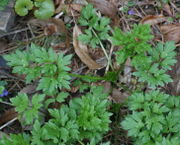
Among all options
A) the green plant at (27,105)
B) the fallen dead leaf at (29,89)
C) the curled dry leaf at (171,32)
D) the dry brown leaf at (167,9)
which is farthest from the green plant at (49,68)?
the dry brown leaf at (167,9)

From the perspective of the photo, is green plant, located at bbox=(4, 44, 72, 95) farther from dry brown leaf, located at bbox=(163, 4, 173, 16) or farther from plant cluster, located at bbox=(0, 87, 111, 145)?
dry brown leaf, located at bbox=(163, 4, 173, 16)

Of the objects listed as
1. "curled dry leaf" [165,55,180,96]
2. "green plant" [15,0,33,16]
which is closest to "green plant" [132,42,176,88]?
"curled dry leaf" [165,55,180,96]

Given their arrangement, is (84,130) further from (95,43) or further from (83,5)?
(83,5)

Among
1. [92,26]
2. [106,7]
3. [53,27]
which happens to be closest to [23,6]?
[53,27]

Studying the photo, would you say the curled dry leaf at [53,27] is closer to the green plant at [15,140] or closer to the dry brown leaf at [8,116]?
the dry brown leaf at [8,116]

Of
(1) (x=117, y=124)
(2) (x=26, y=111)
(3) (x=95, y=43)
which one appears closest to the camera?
(2) (x=26, y=111)

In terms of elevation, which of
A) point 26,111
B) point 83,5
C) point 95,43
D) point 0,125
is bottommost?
point 0,125

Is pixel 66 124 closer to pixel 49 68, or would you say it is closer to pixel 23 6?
pixel 49 68

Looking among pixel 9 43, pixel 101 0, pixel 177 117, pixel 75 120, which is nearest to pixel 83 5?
pixel 101 0
